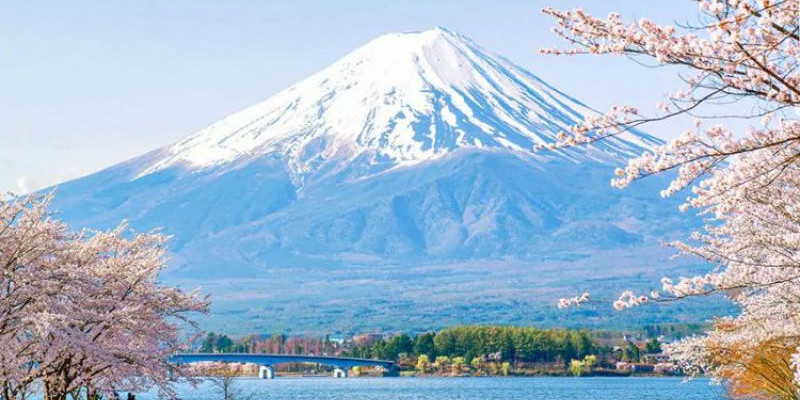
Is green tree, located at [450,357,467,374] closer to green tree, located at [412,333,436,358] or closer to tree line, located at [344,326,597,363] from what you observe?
tree line, located at [344,326,597,363]

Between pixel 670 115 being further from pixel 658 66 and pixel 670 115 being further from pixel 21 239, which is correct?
pixel 21 239

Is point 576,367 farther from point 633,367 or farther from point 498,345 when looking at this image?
point 498,345

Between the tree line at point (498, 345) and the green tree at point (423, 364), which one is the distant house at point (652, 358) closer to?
the tree line at point (498, 345)

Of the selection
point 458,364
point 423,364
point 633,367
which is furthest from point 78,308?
point 458,364

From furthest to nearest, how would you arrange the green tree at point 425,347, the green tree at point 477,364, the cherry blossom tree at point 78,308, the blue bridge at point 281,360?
the green tree at point 425,347
the green tree at point 477,364
the blue bridge at point 281,360
the cherry blossom tree at point 78,308

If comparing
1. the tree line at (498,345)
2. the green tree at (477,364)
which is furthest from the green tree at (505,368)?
the green tree at (477,364)

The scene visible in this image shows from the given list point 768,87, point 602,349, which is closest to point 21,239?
point 768,87

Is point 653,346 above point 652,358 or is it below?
above

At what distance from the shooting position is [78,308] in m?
21.8

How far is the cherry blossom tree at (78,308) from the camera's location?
67.4ft

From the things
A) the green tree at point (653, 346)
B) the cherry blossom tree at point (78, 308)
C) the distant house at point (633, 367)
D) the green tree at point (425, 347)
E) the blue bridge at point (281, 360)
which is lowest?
the cherry blossom tree at point (78, 308)

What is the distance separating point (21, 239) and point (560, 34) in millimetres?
13008

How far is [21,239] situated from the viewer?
20.9 metres

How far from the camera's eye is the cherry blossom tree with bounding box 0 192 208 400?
67.4 feet
